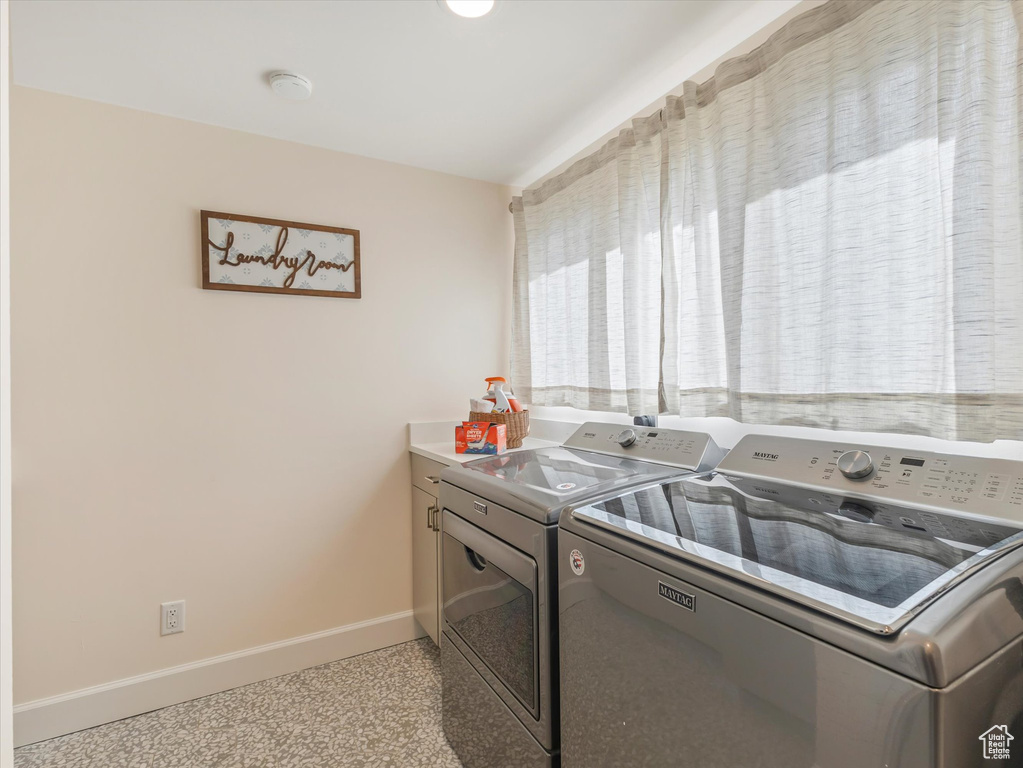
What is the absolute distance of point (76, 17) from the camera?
5.12ft

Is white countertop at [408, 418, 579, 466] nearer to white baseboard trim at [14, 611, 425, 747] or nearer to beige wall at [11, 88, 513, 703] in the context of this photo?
beige wall at [11, 88, 513, 703]

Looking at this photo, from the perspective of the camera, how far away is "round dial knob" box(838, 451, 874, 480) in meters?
1.16

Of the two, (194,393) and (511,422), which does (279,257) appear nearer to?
(194,393)

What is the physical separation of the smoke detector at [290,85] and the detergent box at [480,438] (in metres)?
1.43

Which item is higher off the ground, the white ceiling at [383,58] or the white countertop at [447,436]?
the white ceiling at [383,58]

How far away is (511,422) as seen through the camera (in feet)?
7.80

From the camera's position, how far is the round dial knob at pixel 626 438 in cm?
183

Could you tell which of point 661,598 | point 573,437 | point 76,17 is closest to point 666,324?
point 573,437

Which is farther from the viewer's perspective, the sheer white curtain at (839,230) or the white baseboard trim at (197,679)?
the white baseboard trim at (197,679)

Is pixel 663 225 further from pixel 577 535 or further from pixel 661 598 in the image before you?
pixel 661 598

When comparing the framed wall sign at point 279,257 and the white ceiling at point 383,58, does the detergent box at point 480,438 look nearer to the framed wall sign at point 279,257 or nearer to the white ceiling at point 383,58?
the framed wall sign at point 279,257

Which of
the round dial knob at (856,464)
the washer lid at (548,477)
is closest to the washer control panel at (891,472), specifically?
the round dial knob at (856,464)

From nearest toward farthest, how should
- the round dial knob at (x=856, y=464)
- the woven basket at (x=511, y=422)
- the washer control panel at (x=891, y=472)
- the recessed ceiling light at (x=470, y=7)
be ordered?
the washer control panel at (x=891, y=472) < the round dial knob at (x=856, y=464) < the recessed ceiling light at (x=470, y=7) < the woven basket at (x=511, y=422)

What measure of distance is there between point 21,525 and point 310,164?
1830 mm
